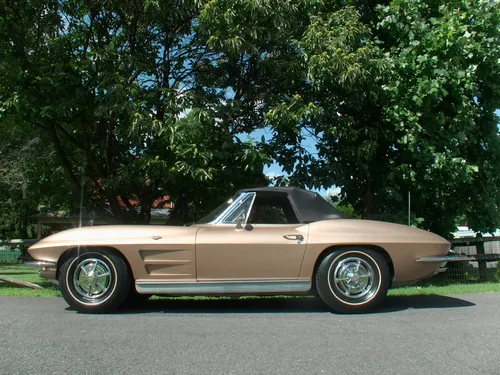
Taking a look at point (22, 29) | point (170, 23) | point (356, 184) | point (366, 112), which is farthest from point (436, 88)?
point (22, 29)

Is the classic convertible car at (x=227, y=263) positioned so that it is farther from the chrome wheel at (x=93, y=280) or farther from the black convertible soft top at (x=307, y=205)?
the black convertible soft top at (x=307, y=205)

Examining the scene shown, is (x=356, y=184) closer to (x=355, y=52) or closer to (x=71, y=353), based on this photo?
(x=355, y=52)

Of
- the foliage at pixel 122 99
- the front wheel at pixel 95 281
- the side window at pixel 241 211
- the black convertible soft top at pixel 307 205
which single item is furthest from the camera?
the foliage at pixel 122 99

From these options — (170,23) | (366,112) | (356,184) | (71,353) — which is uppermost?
(170,23)

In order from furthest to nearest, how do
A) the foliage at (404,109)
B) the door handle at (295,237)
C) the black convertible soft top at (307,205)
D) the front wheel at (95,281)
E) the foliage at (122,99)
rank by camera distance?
the foliage at (404,109) → the foliage at (122,99) → the black convertible soft top at (307,205) → the door handle at (295,237) → the front wheel at (95,281)

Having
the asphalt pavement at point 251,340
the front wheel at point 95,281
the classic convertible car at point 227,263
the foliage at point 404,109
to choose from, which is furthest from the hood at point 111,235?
the foliage at point 404,109

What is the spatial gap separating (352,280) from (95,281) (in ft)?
9.03

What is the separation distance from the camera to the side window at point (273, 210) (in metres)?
6.06

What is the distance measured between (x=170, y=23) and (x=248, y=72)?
1.71 meters

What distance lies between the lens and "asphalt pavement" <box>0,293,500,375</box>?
3.70 m

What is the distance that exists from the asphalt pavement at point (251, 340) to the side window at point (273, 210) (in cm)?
103

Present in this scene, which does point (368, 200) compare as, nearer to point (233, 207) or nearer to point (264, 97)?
point (264, 97)

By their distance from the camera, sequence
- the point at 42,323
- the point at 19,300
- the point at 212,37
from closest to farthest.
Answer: the point at 42,323
the point at 19,300
the point at 212,37

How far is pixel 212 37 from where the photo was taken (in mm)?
8023
